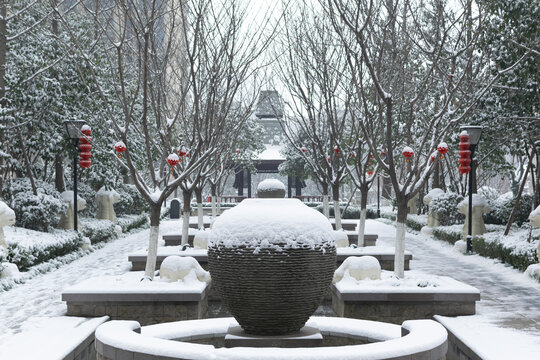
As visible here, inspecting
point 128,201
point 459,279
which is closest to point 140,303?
point 459,279

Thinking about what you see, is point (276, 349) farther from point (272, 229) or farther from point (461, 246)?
point (461, 246)

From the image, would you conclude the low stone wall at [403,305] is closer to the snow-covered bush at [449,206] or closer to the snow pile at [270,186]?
the snow pile at [270,186]

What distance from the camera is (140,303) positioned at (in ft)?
28.7

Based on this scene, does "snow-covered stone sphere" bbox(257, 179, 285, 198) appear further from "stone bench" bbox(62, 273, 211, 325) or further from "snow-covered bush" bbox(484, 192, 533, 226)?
"snow-covered bush" bbox(484, 192, 533, 226)

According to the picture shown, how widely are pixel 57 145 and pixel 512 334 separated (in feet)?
50.1

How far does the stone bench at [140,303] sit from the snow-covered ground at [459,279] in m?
0.65

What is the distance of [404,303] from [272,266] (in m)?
4.13

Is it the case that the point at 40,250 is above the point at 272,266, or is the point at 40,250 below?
below

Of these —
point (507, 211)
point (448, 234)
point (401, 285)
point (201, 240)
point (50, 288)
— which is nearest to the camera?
point (401, 285)

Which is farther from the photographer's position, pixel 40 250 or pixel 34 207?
pixel 34 207

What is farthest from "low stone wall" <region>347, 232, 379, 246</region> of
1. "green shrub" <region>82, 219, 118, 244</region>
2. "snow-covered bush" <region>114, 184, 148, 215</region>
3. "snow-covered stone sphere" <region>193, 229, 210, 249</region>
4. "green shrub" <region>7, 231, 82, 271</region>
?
"snow-covered bush" <region>114, 184, 148, 215</region>

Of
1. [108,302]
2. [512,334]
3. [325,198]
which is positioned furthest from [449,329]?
[325,198]

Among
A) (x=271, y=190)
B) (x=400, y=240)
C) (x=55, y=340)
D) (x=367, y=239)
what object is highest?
(x=271, y=190)

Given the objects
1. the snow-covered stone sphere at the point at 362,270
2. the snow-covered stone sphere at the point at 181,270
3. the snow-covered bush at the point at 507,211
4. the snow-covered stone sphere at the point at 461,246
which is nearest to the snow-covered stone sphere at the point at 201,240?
the snow-covered stone sphere at the point at 181,270
